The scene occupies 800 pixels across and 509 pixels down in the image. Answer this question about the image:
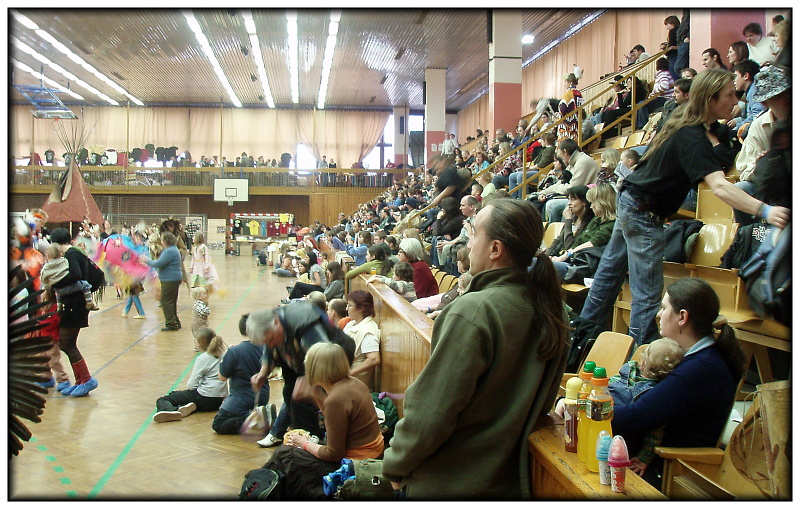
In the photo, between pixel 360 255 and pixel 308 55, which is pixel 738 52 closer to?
pixel 360 255

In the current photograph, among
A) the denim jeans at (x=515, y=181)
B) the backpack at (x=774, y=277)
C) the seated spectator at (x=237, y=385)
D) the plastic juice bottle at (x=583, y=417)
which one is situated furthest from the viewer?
the denim jeans at (x=515, y=181)

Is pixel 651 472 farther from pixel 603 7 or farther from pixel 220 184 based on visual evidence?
pixel 220 184

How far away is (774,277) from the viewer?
61.0 inches

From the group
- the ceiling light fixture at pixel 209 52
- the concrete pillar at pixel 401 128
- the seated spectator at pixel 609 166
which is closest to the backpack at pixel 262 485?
the seated spectator at pixel 609 166

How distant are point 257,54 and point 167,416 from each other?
42.3 feet

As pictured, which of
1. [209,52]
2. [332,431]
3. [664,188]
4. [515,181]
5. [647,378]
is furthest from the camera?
[209,52]

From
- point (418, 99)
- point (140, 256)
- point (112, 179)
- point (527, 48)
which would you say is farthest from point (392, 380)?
point (418, 99)

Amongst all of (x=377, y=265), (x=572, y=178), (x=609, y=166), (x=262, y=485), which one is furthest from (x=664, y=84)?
(x=262, y=485)

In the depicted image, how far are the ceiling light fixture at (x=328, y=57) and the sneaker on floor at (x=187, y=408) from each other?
6.29m

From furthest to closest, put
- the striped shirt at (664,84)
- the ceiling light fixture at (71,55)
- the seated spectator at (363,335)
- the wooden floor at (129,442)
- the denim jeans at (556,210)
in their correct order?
the striped shirt at (664,84), the denim jeans at (556,210), the seated spectator at (363,335), the wooden floor at (129,442), the ceiling light fixture at (71,55)

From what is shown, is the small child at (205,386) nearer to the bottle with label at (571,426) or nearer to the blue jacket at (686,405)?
the blue jacket at (686,405)

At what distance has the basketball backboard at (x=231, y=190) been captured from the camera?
23188mm

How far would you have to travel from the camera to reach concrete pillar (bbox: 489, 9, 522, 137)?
11.9 metres

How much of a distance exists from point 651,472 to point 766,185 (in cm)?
89
